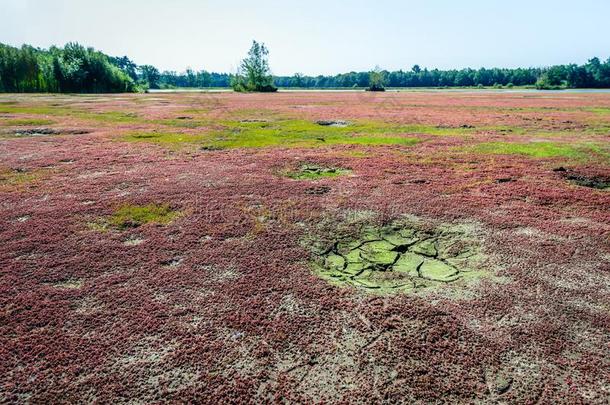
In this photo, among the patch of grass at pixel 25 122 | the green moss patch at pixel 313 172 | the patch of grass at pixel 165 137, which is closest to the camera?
the green moss patch at pixel 313 172

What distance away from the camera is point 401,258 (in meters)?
7.37

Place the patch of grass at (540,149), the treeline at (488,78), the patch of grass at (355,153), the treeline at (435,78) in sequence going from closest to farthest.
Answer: the patch of grass at (540,149), the patch of grass at (355,153), the treeline at (488,78), the treeline at (435,78)

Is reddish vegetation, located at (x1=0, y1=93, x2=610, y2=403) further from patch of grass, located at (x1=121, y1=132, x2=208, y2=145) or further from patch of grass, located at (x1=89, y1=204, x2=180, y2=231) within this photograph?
patch of grass, located at (x1=121, y1=132, x2=208, y2=145)

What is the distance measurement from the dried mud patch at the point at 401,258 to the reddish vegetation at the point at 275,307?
0.38 metres

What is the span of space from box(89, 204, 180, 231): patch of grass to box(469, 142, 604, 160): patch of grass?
14127mm

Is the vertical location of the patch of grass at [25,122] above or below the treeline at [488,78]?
below

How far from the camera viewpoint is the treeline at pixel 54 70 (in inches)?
2823

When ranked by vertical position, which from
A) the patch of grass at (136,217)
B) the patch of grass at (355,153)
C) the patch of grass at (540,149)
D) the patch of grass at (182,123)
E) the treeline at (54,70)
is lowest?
the patch of grass at (136,217)

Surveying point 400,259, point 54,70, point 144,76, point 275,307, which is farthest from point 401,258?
point 144,76

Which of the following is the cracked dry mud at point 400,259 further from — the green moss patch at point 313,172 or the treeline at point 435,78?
the treeline at point 435,78

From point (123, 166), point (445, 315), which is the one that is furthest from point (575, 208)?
point (123, 166)

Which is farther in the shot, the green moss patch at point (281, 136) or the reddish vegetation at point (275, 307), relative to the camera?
the green moss patch at point (281, 136)

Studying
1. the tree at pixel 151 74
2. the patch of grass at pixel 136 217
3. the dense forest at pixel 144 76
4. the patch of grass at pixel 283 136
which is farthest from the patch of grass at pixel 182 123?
the tree at pixel 151 74

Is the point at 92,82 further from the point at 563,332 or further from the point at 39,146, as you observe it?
the point at 563,332
